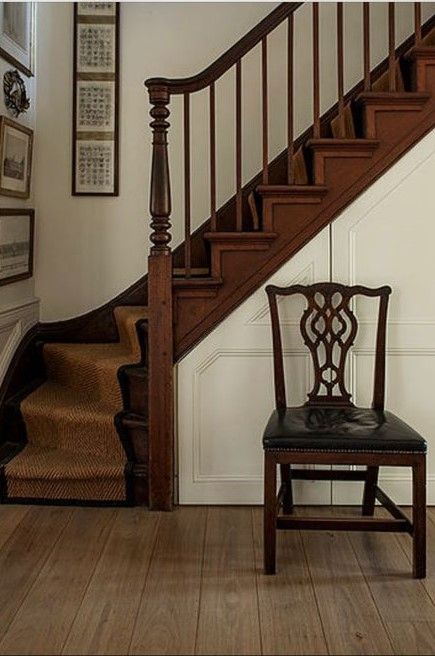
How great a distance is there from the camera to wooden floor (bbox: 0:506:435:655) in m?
2.49

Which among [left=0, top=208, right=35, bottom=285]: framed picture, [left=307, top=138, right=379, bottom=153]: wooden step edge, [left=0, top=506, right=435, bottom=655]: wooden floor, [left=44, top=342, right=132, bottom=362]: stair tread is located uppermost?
[left=307, top=138, right=379, bottom=153]: wooden step edge

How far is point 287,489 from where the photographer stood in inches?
136

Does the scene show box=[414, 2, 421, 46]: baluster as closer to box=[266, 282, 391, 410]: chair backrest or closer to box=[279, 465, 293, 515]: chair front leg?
box=[266, 282, 391, 410]: chair backrest

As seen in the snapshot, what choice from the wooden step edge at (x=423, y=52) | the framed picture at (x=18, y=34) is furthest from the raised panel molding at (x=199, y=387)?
the framed picture at (x=18, y=34)

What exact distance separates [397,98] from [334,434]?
4.61 ft

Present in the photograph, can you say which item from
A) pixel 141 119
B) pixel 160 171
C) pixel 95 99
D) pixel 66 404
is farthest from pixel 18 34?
pixel 66 404

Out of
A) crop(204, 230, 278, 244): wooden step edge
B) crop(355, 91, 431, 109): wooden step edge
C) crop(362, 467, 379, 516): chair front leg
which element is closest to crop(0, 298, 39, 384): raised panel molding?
crop(204, 230, 278, 244): wooden step edge

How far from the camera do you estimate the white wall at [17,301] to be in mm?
4008

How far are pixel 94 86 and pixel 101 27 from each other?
30 centimetres

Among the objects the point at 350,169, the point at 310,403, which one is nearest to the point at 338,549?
the point at 310,403

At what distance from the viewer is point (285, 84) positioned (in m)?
4.46

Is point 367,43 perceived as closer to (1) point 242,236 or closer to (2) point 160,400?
(1) point 242,236

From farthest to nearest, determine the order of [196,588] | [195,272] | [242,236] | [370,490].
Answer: [195,272] < [242,236] < [370,490] < [196,588]

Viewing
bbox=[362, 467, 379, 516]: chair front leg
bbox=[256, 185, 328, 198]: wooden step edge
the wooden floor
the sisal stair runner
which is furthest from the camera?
the sisal stair runner
